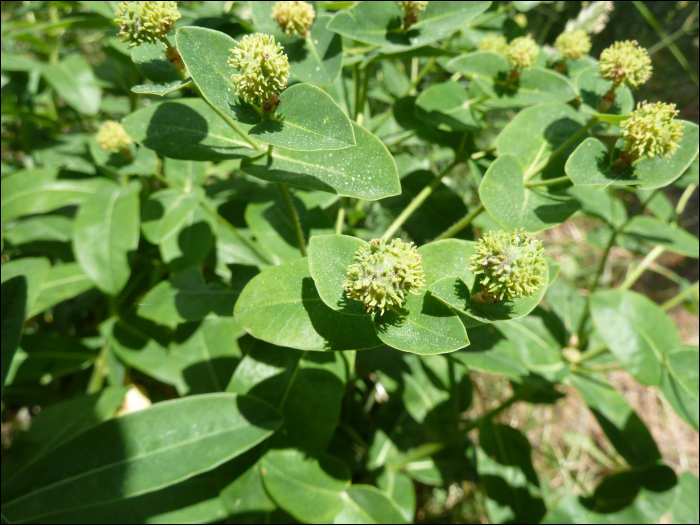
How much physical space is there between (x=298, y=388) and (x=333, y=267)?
1.83 ft

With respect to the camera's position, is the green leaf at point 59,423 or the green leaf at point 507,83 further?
the green leaf at point 59,423

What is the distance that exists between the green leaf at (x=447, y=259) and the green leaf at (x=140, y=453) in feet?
2.06

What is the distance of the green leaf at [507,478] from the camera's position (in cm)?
185

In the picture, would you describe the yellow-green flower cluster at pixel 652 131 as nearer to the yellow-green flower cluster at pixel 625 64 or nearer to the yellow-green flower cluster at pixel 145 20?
the yellow-green flower cluster at pixel 625 64

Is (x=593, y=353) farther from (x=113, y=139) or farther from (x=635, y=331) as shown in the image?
(x=113, y=139)

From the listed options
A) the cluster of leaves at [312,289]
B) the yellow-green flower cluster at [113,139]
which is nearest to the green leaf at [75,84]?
the cluster of leaves at [312,289]

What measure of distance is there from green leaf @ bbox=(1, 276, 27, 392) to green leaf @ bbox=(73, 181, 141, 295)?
8.0 inches

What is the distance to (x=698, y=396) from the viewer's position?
1495 millimetres

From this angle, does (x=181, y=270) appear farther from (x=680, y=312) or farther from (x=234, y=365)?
(x=680, y=312)

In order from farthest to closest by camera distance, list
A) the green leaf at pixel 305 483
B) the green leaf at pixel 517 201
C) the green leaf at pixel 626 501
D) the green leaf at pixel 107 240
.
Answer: the green leaf at pixel 107 240 < the green leaf at pixel 626 501 < the green leaf at pixel 305 483 < the green leaf at pixel 517 201

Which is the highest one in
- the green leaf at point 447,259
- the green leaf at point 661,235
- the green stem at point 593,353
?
the green leaf at point 447,259

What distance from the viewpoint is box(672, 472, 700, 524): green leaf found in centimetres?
170

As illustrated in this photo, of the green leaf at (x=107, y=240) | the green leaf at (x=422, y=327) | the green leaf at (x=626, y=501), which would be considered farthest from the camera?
the green leaf at (x=107, y=240)

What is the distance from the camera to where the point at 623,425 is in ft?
5.51
